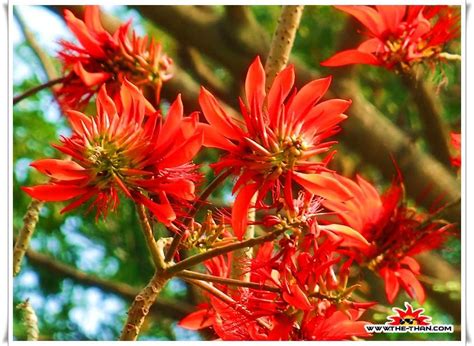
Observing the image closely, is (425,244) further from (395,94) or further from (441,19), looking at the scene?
(395,94)

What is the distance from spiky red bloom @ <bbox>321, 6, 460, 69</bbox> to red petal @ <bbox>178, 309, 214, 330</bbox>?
0.70ft

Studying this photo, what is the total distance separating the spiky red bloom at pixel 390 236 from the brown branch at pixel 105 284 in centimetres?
42

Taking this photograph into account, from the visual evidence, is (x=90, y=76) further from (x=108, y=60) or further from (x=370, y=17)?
(x=370, y=17)

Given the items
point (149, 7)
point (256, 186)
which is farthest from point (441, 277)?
point (256, 186)

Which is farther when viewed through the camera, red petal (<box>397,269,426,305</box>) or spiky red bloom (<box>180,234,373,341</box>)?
red petal (<box>397,269,426,305</box>)

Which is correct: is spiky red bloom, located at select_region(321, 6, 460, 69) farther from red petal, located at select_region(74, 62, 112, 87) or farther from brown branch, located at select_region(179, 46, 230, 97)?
brown branch, located at select_region(179, 46, 230, 97)

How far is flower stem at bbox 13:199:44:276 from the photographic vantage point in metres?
0.65

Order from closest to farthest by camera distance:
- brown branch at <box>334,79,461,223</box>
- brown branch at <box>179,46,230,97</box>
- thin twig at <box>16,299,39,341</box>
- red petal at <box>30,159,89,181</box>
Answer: red petal at <box>30,159,89,181</box> → thin twig at <box>16,299,39,341</box> → brown branch at <box>334,79,461,223</box> → brown branch at <box>179,46,230,97</box>

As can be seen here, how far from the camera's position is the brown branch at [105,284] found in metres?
1.03

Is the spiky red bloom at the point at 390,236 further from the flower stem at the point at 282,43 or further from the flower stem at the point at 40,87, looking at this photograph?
the flower stem at the point at 40,87

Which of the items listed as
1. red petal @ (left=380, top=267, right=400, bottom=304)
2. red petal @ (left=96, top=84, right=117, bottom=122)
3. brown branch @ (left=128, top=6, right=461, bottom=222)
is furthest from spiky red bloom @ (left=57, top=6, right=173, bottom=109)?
brown branch @ (left=128, top=6, right=461, bottom=222)

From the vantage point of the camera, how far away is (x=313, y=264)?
1.76ft

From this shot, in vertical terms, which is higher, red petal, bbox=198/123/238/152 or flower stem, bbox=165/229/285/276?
red petal, bbox=198/123/238/152

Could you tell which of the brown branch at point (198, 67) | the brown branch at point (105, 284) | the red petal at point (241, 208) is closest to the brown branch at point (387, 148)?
the brown branch at point (198, 67)
